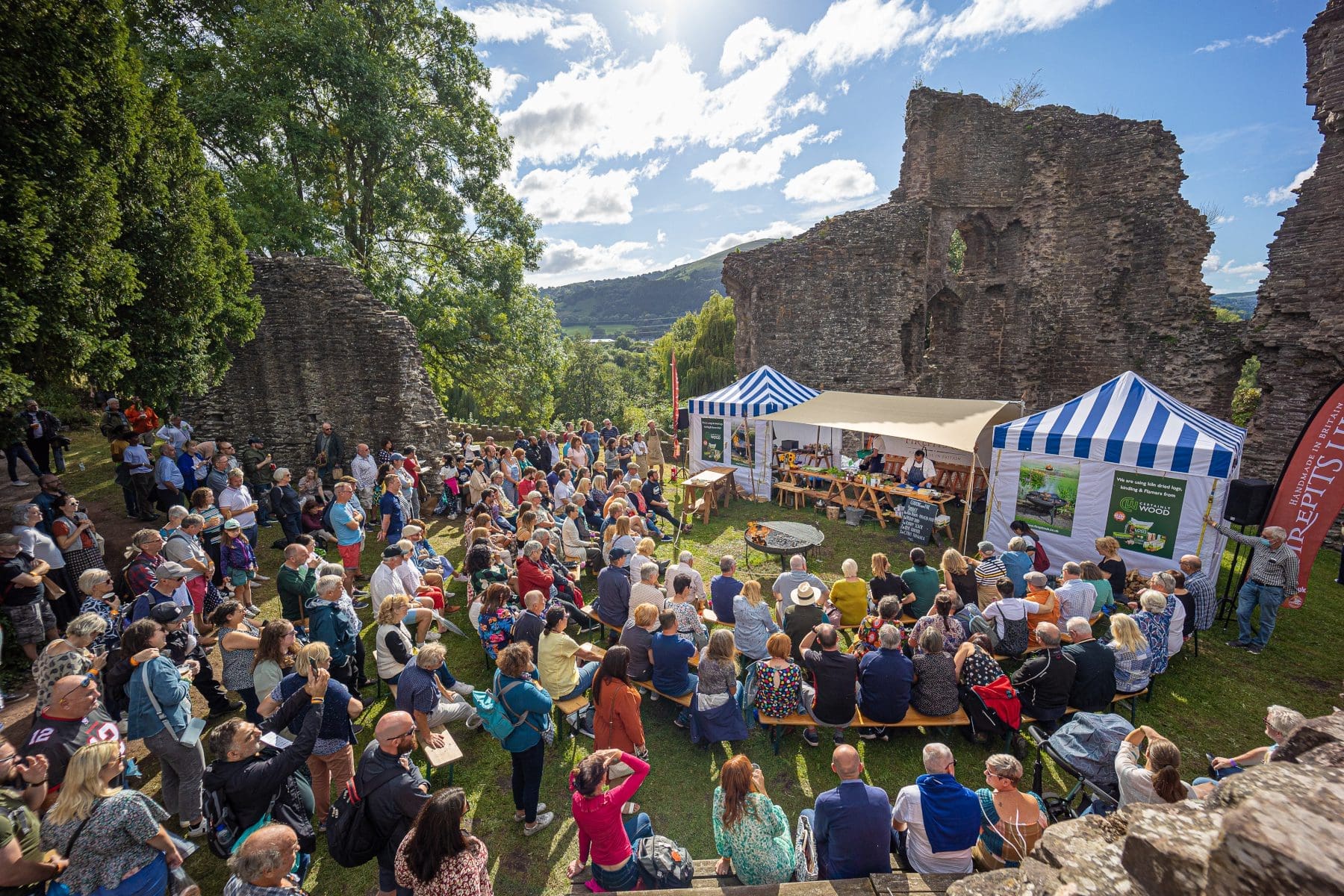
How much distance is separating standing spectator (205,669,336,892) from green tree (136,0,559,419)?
44.8 ft

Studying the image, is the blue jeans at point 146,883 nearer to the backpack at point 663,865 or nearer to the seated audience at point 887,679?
the backpack at point 663,865

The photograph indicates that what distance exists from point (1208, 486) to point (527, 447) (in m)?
12.4

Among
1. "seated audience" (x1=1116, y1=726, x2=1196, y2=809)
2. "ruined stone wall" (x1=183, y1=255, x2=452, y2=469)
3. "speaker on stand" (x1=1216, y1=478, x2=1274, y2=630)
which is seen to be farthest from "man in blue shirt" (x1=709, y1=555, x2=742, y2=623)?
"ruined stone wall" (x1=183, y1=255, x2=452, y2=469)

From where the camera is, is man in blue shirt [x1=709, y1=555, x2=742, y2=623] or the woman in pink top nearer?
the woman in pink top

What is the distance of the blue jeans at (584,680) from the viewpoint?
5.09 metres

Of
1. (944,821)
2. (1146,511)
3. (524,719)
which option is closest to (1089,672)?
(944,821)

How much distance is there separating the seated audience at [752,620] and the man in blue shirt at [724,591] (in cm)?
48

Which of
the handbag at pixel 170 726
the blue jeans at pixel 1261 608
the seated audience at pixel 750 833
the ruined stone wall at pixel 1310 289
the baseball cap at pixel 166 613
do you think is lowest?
the blue jeans at pixel 1261 608

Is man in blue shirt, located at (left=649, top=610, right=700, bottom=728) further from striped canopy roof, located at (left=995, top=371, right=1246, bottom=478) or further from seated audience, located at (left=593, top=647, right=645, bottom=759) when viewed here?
striped canopy roof, located at (left=995, top=371, right=1246, bottom=478)

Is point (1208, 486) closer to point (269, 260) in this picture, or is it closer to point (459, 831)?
point (459, 831)

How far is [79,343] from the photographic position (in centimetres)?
544

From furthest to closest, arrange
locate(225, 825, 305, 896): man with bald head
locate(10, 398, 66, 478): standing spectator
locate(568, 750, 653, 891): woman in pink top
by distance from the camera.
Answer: locate(10, 398, 66, 478): standing spectator, locate(568, 750, 653, 891): woman in pink top, locate(225, 825, 305, 896): man with bald head

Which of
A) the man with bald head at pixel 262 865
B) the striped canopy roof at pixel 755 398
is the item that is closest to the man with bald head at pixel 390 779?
the man with bald head at pixel 262 865

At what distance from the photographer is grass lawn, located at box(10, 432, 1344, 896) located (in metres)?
3.98
